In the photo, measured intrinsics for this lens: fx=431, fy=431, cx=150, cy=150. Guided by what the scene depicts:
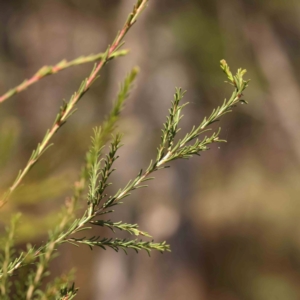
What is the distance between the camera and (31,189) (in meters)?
0.71

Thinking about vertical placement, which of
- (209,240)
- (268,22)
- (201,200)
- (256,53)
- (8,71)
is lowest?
(209,240)

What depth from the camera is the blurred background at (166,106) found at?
274 cm

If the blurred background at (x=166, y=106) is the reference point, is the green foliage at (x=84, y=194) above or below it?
below

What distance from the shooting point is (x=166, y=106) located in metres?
2.78

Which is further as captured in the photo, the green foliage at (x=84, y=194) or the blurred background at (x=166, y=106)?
the blurred background at (x=166, y=106)

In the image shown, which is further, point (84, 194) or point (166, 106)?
point (166, 106)

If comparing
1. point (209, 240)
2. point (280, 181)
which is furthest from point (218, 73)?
point (280, 181)

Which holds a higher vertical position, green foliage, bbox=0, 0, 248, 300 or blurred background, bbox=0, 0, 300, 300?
blurred background, bbox=0, 0, 300, 300

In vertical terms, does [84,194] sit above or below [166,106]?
below

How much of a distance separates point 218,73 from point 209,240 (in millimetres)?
2432

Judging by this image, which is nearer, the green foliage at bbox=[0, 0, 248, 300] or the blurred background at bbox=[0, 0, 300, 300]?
the green foliage at bbox=[0, 0, 248, 300]

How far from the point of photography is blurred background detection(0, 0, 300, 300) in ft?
8.98

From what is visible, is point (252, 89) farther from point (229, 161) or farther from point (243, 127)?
point (229, 161)

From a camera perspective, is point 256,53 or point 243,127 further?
point 243,127
